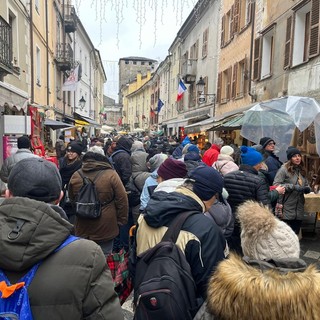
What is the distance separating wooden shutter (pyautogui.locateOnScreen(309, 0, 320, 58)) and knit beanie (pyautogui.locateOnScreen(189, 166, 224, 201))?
24.1 feet

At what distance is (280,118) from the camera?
295 inches

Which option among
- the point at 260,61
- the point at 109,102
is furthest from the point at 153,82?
the point at 109,102

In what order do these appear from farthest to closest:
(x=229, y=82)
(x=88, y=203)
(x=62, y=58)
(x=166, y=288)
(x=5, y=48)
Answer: (x=62, y=58)
(x=229, y=82)
(x=5, y=48)
(x=88, y=203)
(x=166, y=288)

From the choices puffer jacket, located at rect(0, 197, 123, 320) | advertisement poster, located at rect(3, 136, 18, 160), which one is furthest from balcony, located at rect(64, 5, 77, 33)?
puffer jacket, located at rect(0, 197, 123, 320)

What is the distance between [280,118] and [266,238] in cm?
605

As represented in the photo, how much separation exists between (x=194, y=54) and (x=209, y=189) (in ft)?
75.0

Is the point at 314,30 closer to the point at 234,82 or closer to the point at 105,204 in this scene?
the point at 234,82

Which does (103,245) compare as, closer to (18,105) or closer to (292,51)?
(18,105)

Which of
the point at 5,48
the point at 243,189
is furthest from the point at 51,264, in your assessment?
the point at 5,48

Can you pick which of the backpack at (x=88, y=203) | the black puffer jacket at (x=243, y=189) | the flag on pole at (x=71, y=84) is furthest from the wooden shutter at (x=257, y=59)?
the backpack at (x=88, y=203)

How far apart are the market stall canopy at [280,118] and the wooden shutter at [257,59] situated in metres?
4.98

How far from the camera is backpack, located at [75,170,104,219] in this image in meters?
3.62

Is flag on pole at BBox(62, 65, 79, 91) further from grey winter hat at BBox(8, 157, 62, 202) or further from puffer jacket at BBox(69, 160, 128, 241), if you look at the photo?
grey winter hat at BBox(8, 157, 62, 202)

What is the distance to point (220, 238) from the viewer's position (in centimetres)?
212
